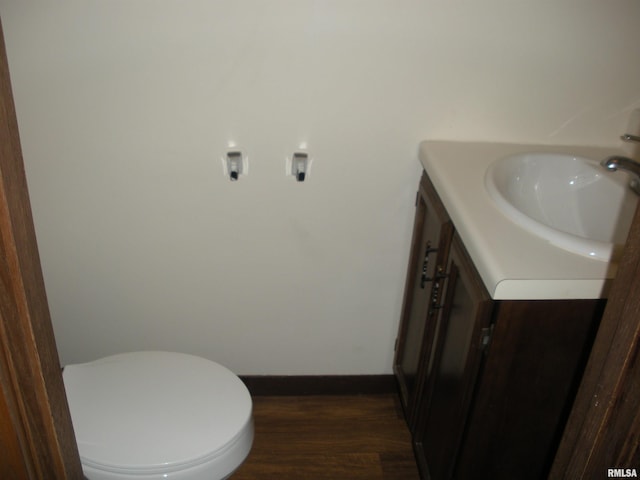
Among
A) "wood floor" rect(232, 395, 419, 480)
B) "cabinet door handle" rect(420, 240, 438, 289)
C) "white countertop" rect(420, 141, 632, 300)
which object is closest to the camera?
"white countertop" rect(420, 141, 632, 300)

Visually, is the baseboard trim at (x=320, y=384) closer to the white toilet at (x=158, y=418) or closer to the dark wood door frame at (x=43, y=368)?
the white toilet at (x=158, y=418)

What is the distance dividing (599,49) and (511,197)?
47 cm

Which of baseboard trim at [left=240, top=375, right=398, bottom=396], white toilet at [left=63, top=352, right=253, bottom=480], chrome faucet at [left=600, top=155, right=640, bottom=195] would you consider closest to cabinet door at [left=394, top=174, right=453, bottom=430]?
baseboard trim at [left=240, top=375, right=398, bottom=396]

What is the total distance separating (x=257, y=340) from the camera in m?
1.84

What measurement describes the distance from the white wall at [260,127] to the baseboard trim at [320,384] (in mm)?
194

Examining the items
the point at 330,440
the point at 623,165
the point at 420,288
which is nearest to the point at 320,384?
the point at 330,440

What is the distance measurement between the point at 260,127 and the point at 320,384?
36.7 inches

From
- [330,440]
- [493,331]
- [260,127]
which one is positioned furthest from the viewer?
[330,440]

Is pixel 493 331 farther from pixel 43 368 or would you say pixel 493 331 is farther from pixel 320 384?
pixel 320 384

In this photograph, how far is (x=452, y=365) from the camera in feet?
4.07

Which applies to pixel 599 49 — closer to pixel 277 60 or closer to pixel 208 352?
pixel 277 60

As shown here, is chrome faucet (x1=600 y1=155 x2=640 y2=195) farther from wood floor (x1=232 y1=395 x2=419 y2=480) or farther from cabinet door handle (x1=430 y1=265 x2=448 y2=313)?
wood floor (x1=232 y1=395 x2=419 y2=480)

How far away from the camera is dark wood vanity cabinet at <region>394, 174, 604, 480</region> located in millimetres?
1038

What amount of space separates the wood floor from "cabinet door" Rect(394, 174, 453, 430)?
0.16 m
